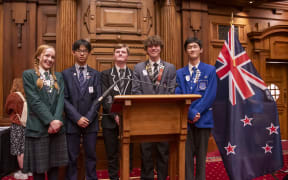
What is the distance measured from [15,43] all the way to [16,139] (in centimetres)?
165

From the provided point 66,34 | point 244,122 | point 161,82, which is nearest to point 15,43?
point 66,34

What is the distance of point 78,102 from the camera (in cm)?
254

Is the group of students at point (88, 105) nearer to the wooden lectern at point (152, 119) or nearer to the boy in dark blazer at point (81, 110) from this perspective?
the boy in dark blazer at point (81, 110)

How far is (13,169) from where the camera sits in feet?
11.7

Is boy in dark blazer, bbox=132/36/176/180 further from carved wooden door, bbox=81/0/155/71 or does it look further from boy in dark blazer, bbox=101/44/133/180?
carved wooden door, bbox=81/0/155/71

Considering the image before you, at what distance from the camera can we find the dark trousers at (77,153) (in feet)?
8.15

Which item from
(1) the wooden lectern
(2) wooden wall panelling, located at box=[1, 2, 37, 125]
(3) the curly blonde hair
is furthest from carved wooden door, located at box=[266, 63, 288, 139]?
(2) wooden wall panelling, located at box=[1, 2, 37, 125]

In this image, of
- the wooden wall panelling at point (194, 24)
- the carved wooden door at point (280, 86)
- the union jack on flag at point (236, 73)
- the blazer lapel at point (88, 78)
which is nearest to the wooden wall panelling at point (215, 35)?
the wooden wall panelling at point (194, 24)

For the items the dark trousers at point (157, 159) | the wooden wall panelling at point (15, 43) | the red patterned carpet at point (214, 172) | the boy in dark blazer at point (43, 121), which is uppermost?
the wooden wall panelling at point (15, 43)

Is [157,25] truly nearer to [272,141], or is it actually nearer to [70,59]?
[70,59]

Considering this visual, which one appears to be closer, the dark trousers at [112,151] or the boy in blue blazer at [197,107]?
the boy in blue blazer at [197,107]

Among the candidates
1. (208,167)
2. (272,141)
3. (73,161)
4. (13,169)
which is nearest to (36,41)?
(13,169)

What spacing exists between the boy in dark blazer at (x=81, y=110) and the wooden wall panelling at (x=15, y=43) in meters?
1.70

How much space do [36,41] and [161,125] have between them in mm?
3147
